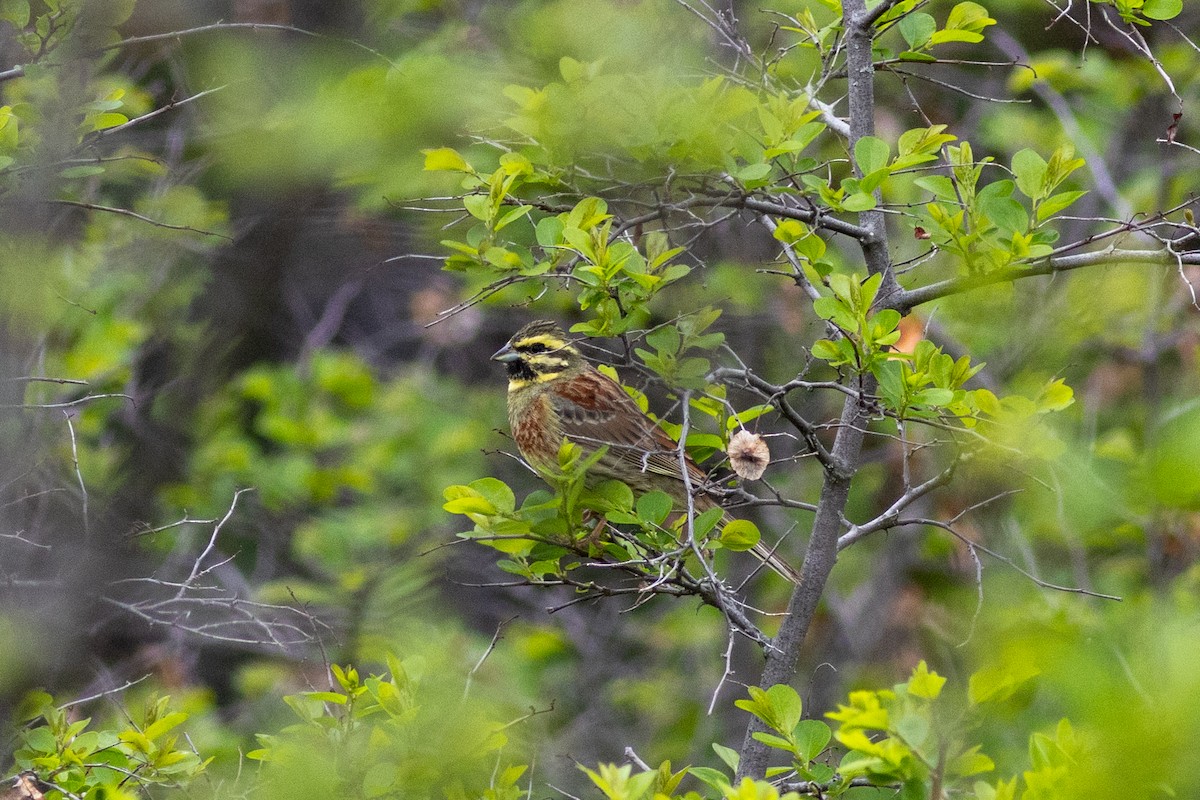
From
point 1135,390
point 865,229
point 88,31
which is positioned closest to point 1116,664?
point 865,229

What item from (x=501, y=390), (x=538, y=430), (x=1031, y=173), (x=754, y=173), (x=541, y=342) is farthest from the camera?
(x=501, y=390)

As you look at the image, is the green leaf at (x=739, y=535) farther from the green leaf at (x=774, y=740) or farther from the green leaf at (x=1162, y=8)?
the green leaf at (x=1162, y=8)

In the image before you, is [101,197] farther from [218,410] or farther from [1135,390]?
[1135,390]

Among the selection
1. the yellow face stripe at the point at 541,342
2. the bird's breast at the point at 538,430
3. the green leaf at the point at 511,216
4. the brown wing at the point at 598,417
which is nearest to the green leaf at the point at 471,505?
the green leaf at the point at 511,216

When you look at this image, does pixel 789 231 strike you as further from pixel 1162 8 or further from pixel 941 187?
pixel 1162 8

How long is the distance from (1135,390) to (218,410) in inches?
268

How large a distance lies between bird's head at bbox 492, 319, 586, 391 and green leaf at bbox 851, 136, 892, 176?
2.65m

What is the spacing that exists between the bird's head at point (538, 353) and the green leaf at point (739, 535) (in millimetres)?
2446

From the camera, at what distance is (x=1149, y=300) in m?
7.55

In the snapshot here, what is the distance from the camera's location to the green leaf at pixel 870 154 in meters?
3.59

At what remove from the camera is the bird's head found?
20.1 ft

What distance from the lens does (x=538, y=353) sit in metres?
6.18

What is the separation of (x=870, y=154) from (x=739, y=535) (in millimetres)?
1148

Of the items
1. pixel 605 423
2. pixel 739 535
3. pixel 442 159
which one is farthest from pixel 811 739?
pixel 605 423
